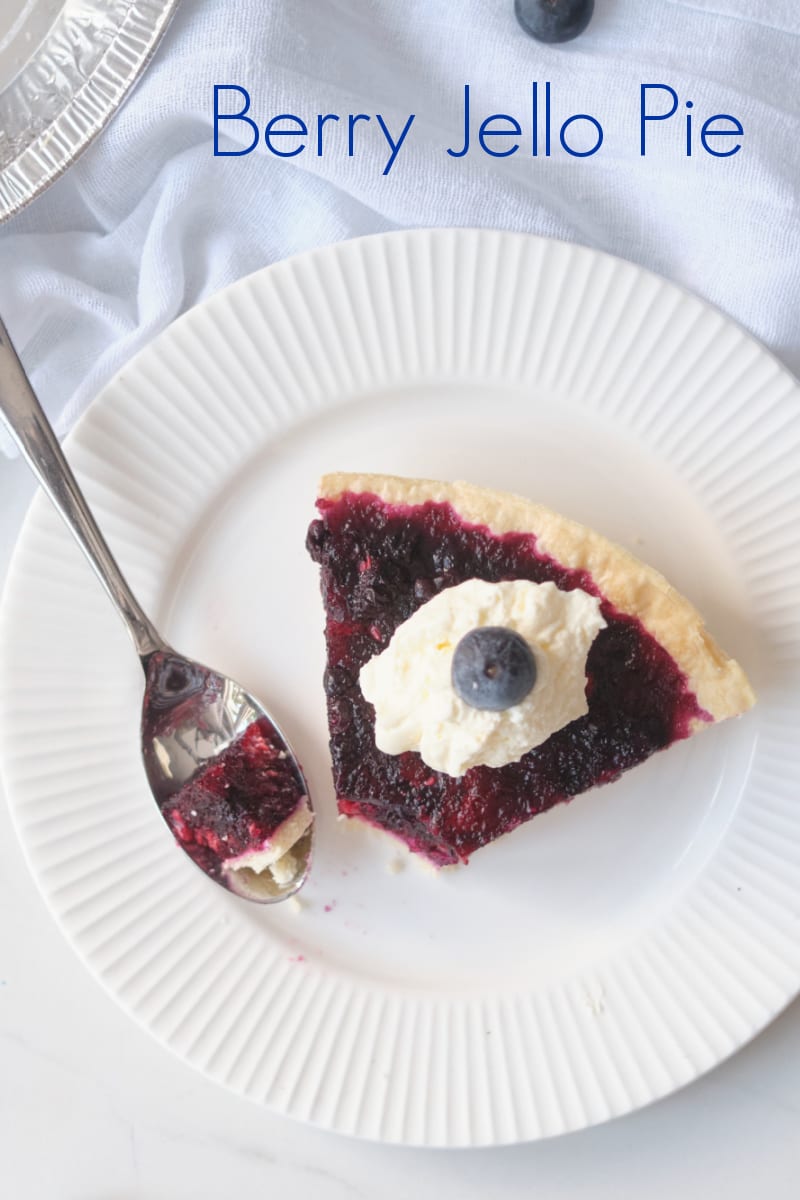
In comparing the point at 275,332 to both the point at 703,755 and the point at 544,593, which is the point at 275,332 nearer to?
the point at 544,593

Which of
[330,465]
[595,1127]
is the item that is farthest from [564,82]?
[595,1127]

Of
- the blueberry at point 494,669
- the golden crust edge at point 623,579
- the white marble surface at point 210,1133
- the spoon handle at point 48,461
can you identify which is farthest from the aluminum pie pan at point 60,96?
the blueberry at point 494,669

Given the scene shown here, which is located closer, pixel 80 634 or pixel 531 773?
pixel 531 773

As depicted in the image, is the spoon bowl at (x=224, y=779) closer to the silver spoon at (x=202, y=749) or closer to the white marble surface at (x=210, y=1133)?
the silver spoon at (x=202, y=749)

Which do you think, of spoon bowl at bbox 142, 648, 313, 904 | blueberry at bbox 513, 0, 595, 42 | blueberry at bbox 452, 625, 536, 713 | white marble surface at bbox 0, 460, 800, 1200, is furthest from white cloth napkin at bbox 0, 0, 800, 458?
blueberry at bbox 452, 625, 536, 713

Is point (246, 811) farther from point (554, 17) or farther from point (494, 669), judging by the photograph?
point (554, 17)

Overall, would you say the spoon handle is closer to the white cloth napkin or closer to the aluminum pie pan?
the white cloth napkin

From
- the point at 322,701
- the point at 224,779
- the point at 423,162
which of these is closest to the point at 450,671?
the point at 322,701
